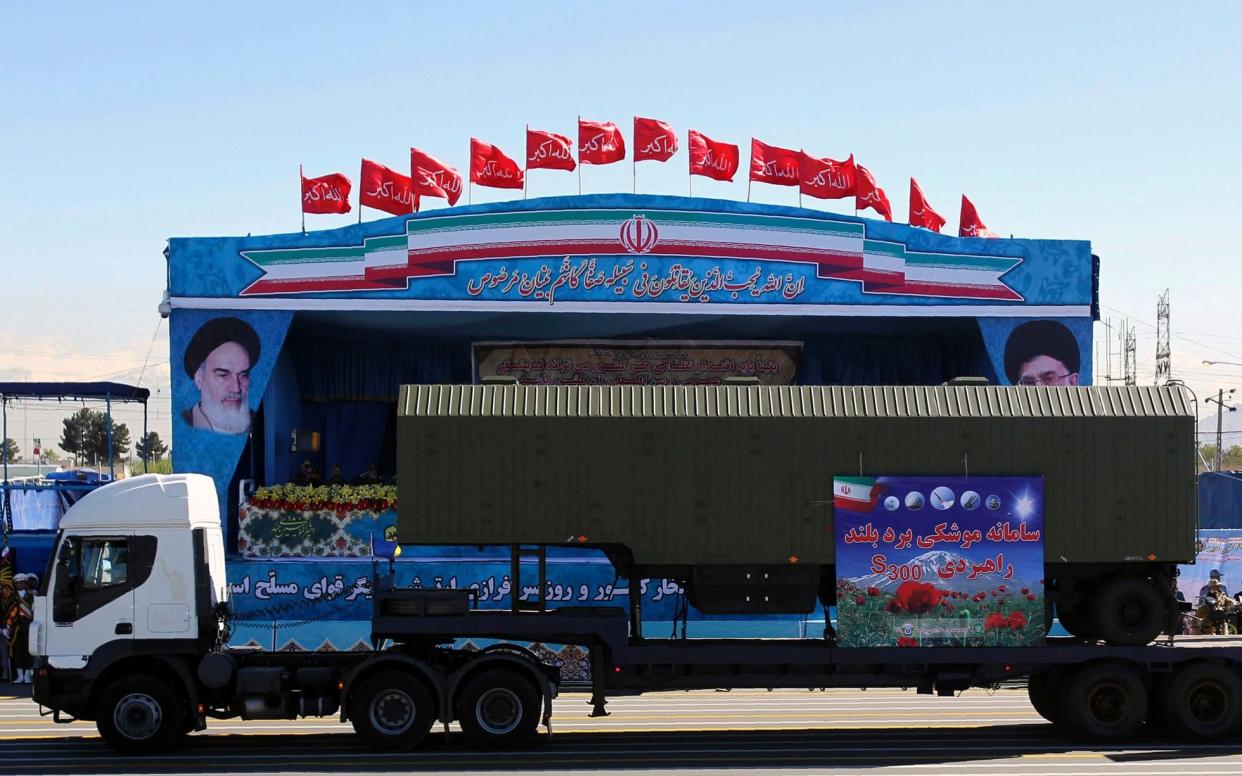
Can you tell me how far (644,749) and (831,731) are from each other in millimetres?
2853

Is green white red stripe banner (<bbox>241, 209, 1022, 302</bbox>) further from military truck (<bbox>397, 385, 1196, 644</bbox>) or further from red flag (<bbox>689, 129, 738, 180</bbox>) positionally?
military truck (<bbox>397, 385, 1196, 644</bbox>)

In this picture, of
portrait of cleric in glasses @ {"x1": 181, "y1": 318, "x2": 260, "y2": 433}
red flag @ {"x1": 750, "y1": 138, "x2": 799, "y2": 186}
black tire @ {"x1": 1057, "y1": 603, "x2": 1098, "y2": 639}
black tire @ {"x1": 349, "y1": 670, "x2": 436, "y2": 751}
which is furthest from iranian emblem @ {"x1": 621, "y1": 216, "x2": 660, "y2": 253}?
black tire @ {"x1": 349, "y1": 670, "x2": 436, "y2": 751}

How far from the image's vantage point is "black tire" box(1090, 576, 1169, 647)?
1698 centimetres

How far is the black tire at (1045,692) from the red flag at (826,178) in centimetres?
1484

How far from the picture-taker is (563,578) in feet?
90.7

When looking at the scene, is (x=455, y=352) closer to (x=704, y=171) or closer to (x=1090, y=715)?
(x=704, y=171)

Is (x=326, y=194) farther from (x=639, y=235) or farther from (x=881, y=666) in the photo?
(x=881, y=666)

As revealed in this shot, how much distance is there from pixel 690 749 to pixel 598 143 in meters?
16.8

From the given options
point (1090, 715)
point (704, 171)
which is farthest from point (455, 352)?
point (1090, 715)

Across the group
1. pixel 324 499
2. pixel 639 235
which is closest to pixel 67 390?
pixel 324 499

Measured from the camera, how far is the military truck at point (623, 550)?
16.1 metres

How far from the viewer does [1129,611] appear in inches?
673

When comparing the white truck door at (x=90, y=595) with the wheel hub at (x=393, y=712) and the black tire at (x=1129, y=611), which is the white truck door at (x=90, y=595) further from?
the black tire at (x=1129, y=611)

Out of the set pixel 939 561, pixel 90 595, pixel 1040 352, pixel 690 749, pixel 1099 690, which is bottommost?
pixel 690 749
